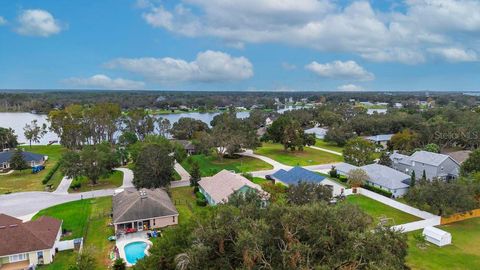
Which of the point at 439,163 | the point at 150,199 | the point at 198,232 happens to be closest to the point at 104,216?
Result: the point at 150,199

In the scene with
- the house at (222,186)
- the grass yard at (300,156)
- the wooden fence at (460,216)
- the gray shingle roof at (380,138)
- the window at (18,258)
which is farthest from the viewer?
the gray shingle roof at (380,138)

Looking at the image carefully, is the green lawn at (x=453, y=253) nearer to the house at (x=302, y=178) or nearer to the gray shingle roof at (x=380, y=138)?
the house at (x=302, y=178)

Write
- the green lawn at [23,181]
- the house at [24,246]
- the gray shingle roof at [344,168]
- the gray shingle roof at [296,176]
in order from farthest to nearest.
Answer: the gray shingle roof at [344,168] → the green lawn at [23,181] → the gray shingle roof at [296,176] → the house at [24,246]

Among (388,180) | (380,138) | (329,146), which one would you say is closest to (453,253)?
(388,180)

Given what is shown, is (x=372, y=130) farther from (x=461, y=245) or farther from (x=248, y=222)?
(x=248, y=222)

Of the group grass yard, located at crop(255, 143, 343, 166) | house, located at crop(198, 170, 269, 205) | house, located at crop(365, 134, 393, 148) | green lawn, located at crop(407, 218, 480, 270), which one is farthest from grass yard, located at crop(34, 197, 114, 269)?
house, located at crop(365, 134, 393, 148)

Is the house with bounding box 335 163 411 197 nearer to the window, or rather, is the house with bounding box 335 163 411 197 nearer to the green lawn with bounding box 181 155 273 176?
the green lawn with bounding box 181 155 273 176

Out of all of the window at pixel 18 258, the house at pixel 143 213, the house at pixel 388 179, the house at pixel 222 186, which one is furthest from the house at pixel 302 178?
the window at pixel 18 258
